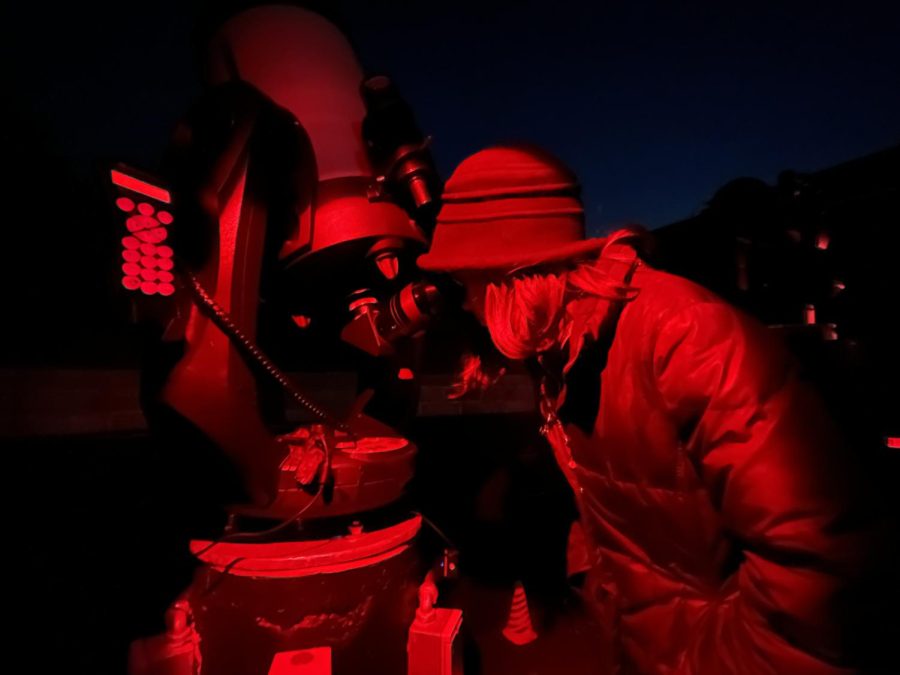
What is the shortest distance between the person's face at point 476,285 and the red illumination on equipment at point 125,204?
3.20ft

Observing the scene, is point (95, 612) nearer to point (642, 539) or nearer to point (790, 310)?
point (642, 539)

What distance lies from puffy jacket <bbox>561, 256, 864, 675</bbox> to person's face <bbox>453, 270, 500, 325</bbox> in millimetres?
431

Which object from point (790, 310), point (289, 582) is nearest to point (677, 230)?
point (790, 310)

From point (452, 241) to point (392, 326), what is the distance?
691 mm

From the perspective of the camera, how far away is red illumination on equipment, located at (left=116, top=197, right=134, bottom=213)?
4.12 feet

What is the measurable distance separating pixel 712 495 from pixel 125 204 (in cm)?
170

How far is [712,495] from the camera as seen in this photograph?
91cm

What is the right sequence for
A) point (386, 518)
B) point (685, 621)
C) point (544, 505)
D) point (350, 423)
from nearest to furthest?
point (685, 621), point (386, 518), point (350, 423), point (544, 505)

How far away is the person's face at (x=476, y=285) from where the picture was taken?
1.32m

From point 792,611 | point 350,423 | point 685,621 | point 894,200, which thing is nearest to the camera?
point 792,611

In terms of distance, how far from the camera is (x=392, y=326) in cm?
193

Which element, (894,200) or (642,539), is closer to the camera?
(642,539)

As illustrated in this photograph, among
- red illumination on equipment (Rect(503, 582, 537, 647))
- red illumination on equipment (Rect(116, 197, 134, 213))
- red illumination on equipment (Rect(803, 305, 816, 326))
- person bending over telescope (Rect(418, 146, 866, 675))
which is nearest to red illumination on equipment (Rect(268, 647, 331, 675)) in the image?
person bending over telescope (Rect(418, 146, 866, 675))

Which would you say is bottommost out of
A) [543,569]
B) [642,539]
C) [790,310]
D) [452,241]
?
[543,569]
